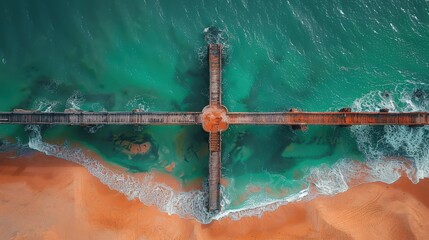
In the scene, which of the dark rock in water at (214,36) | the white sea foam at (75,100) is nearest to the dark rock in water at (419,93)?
the dark rock in water at (214,36)

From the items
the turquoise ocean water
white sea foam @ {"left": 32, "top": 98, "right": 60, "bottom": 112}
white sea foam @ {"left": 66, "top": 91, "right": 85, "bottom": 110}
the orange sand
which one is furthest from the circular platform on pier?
white sea foam @ {"left": 32, "top": 98, "right": 60, "bottom": 112}

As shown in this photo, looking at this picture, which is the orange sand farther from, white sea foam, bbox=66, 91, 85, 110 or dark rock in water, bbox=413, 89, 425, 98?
dark rock in water, bbox=413, 89, 425, 98

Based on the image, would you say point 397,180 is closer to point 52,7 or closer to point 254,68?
point 254,68

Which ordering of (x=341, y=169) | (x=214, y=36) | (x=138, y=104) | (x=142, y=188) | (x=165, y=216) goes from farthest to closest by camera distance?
(x=138, y=104) → (x=214, y=36) → (x=341, y=169) → (x=142, y=188) → (x=165, y=216)

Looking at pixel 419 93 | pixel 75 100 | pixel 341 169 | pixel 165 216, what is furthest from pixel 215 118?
pixel 419 93

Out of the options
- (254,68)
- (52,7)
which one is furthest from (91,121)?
(254,68)

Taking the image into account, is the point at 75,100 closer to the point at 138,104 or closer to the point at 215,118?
the point at 138,104

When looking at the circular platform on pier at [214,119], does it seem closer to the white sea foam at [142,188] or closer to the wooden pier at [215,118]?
the wooden pier at [215,118]
